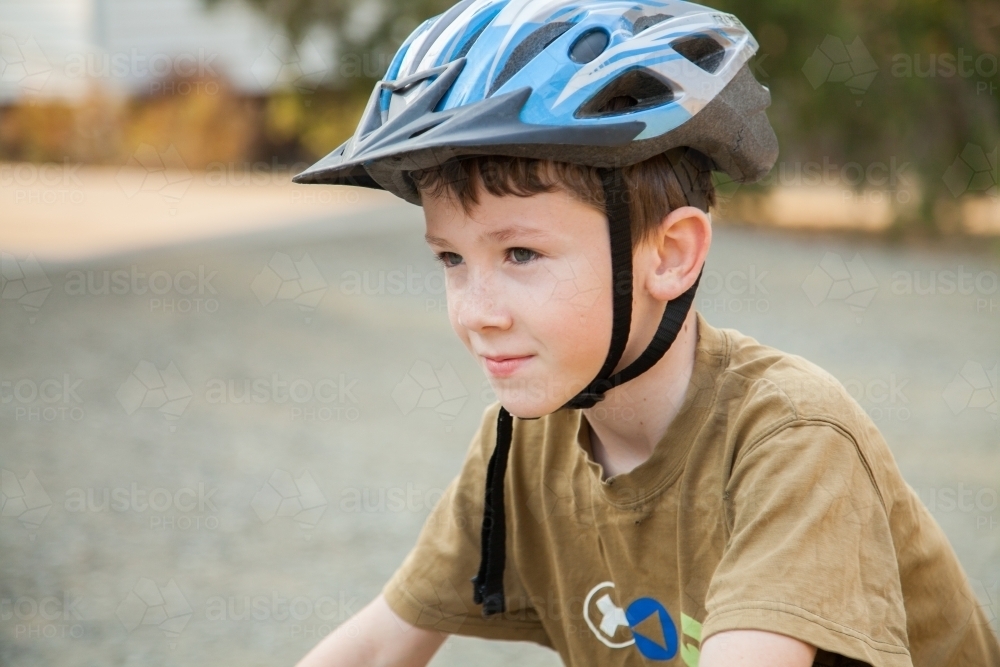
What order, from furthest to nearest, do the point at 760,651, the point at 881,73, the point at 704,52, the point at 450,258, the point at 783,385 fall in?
the point at 881,73, the point at 704,52, the point at 450,258, the point at 783,385, the point at 760,651

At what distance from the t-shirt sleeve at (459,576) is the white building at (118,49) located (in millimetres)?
19807

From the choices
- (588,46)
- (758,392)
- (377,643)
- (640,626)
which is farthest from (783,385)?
(377,643)

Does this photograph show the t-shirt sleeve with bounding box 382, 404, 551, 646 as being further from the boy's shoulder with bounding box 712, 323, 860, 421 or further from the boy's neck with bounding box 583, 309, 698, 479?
the boy's shoulder with bounding box 712, 323, 860, 421

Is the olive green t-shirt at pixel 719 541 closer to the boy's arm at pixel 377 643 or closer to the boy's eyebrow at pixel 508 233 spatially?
the boy's arm at pixel 377 643

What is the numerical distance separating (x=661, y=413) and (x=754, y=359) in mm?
216

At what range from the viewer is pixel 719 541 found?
1.87m

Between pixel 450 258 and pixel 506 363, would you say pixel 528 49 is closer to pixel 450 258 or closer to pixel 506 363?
pixel 450 258

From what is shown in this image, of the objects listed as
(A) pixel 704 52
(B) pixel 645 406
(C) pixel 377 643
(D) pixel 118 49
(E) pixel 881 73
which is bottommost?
(D) pixel 118 49

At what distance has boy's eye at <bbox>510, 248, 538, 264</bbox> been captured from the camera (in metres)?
1.92

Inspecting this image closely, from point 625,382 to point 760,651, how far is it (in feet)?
2.10

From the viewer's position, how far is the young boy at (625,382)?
1700mm

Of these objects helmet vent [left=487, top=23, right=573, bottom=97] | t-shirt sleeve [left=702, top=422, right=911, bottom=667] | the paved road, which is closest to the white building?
the paved road

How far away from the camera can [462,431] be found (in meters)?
6.24

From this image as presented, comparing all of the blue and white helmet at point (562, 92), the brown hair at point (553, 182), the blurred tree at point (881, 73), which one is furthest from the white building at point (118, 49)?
the brown hair at point (553, 182)
